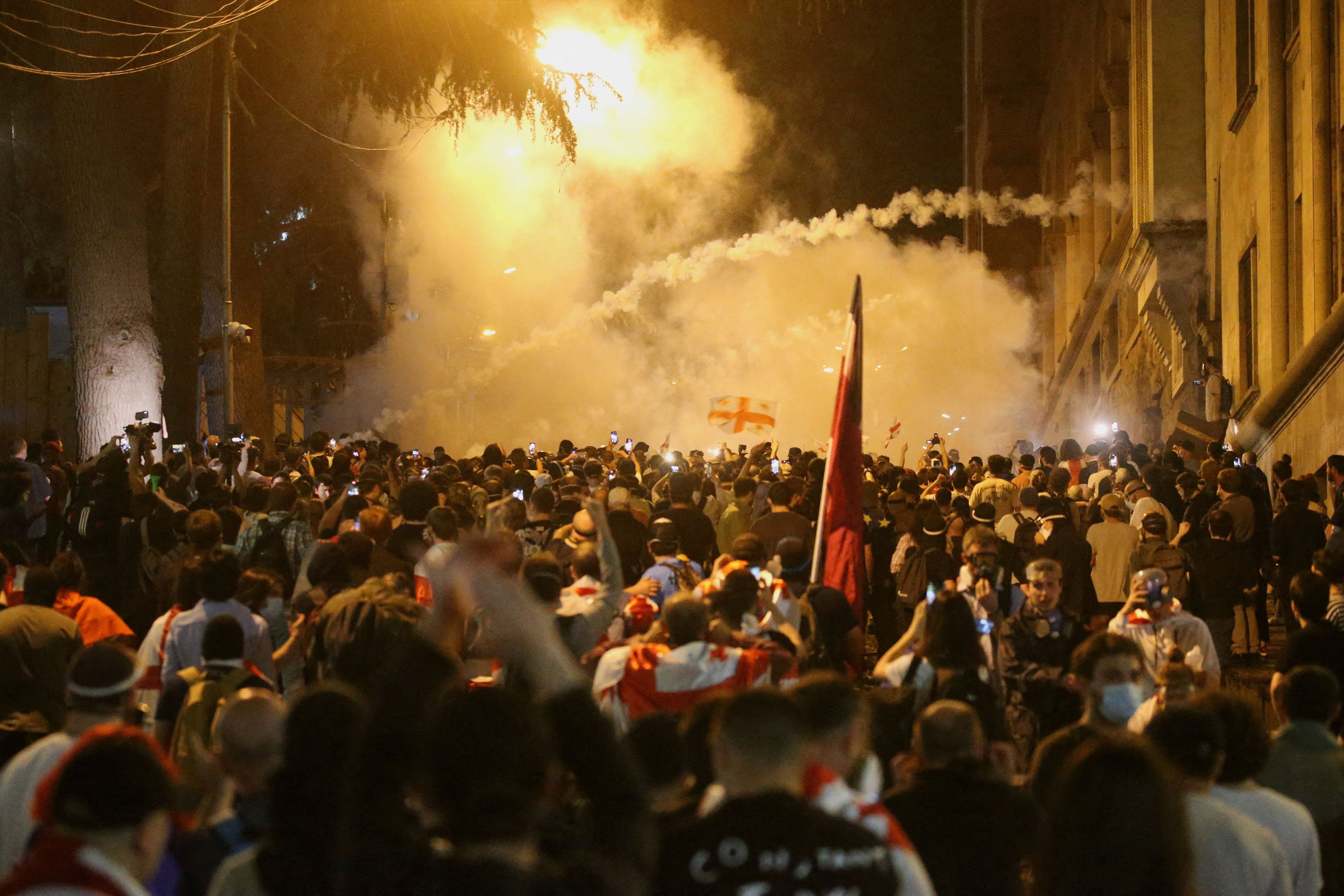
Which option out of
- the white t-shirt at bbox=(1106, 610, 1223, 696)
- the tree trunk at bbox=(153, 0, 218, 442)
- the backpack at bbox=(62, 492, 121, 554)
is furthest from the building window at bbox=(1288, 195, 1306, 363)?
the tree trunk at bbox=(153, 0, 218, 442)

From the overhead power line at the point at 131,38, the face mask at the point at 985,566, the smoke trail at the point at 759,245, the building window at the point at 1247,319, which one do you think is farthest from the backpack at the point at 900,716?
the smoke trail at the point at 759,245

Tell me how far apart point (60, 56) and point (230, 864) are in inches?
686

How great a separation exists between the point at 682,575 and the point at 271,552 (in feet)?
9.04

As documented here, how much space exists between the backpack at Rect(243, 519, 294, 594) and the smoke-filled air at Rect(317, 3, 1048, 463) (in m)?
26.4

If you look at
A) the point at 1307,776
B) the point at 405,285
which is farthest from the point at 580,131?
the point at 1307,776

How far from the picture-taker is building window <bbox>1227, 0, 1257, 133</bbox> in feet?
61.9

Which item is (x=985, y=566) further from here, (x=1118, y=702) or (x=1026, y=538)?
(x=1026, y=538)

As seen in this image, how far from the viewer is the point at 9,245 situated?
82.5 feet

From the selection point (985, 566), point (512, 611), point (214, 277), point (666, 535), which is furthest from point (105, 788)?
point (214, 277)

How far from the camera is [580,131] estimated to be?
129ft

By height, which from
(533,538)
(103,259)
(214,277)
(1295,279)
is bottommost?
(533,538)

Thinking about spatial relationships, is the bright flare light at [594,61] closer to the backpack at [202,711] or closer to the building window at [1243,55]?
the building window at [1243,55]

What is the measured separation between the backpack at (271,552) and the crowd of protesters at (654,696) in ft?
0.07

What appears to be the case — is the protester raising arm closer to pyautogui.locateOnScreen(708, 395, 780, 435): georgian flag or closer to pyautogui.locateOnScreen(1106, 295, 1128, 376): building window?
pyautogui.locateOnScreen(708, 395, 780, 435): georgian flag
